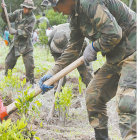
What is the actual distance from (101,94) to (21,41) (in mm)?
4352

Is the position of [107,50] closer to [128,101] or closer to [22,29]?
[128,101]

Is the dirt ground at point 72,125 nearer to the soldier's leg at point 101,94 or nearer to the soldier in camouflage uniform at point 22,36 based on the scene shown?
the soldier's leg at point 101,94

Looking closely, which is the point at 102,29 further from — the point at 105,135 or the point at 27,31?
Result: the point at 27,31

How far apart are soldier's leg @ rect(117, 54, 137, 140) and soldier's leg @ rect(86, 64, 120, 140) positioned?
59 centimetres

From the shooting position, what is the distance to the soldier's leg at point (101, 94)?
9.48ft

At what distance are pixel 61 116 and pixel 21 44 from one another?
3.01 meters

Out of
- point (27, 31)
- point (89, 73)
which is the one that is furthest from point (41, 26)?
point (89, 73)

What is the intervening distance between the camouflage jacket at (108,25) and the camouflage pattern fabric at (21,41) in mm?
3739

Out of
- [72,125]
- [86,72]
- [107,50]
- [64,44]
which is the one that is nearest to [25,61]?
[64,44]

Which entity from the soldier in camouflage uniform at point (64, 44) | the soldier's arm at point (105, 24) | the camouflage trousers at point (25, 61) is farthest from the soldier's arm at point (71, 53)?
the camouflage trousers at point (25, 61)

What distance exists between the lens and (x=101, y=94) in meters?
2.90

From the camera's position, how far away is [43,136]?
3.35 metres

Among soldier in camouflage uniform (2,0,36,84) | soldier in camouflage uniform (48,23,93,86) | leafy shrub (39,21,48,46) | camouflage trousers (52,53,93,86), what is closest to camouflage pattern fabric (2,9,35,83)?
soldier in camouflage uniform (2,0,36,84)

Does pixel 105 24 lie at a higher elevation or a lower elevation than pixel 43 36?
higher
